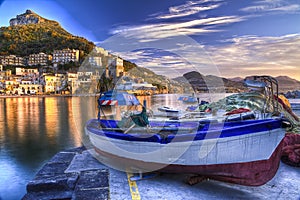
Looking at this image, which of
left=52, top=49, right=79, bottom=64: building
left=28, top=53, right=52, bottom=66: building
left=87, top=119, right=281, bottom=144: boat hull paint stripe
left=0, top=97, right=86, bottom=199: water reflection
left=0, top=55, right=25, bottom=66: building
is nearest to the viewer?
left=87, top=119, right=281, bottom=144: boat hull paint stripe

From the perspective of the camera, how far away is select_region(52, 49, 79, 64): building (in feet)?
411

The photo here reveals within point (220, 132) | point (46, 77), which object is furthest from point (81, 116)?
point (46, 77)

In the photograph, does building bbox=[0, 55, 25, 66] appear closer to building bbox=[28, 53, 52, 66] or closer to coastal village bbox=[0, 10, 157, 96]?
coastal village bbox=[0, 10, 157, 96]

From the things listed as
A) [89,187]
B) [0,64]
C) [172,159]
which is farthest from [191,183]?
[0,64]

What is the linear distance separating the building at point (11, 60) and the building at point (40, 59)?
459cm

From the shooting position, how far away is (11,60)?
126188 mm

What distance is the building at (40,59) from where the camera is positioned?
12912 centimetres

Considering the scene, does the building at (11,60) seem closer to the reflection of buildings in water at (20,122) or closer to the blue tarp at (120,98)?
the reflection of buildings in water at (20,122)

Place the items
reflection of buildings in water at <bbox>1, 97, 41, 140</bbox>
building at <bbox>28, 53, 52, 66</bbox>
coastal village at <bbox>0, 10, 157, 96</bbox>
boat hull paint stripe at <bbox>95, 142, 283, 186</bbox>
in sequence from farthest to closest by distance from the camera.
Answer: building at <bbox>28, 53, 52, 66</bbox> → coastal village at <bbox>0, 10, 157, 96</bbox> → reflection of buildings in water at <bbox>1, 97, 41, 140</bbox> → boat hull paint stripe at <bbox>95, 142, 283, 186</bbox>

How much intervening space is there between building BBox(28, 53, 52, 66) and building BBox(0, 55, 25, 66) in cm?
459

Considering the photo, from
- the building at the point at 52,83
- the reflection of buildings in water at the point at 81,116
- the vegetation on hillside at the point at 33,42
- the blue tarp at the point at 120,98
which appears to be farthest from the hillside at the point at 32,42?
the blue tarp at the point at 120,98

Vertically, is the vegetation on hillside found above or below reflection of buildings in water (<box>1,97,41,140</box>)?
above

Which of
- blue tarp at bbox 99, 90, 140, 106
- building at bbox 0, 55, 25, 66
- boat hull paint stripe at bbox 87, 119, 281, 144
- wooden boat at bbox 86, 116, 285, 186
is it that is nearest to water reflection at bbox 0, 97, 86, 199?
blue tarp at bbox 99, 90, 140, 106

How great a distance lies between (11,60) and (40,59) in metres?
13.7
